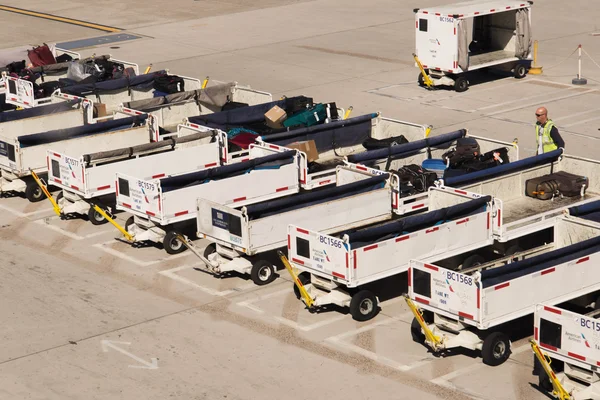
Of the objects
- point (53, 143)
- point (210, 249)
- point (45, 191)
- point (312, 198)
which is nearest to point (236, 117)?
point (53, 143)

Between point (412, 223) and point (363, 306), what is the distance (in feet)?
5.26

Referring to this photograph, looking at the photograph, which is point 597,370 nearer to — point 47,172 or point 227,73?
point 47,172

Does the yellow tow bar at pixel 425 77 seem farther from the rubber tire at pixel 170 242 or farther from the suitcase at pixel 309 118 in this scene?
the rubber tire at pixel 170 242

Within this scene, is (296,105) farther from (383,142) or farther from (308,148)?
(383,142)

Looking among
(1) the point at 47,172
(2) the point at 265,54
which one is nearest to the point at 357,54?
(2) the point at 265,54

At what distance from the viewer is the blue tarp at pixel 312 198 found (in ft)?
Answer: 63.9

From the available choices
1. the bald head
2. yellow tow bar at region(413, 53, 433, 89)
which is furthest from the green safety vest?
yellow tow bar at region(413, 53, 433, 89)

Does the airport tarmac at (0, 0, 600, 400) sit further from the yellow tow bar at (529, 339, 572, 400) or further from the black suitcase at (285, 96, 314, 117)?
the black suitcase at (285, 96, 314, 117)

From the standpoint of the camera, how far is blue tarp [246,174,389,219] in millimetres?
19469

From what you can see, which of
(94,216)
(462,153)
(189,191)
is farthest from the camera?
(94,216)

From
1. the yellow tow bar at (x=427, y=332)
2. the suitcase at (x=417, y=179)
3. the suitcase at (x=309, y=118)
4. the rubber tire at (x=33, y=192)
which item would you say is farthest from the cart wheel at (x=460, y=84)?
the yellow tow bar at (x=427, y=332)

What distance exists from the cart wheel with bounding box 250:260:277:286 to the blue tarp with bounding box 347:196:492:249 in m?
2.24

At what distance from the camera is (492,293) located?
52.2 feet

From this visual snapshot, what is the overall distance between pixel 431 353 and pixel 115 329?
17.1ft
